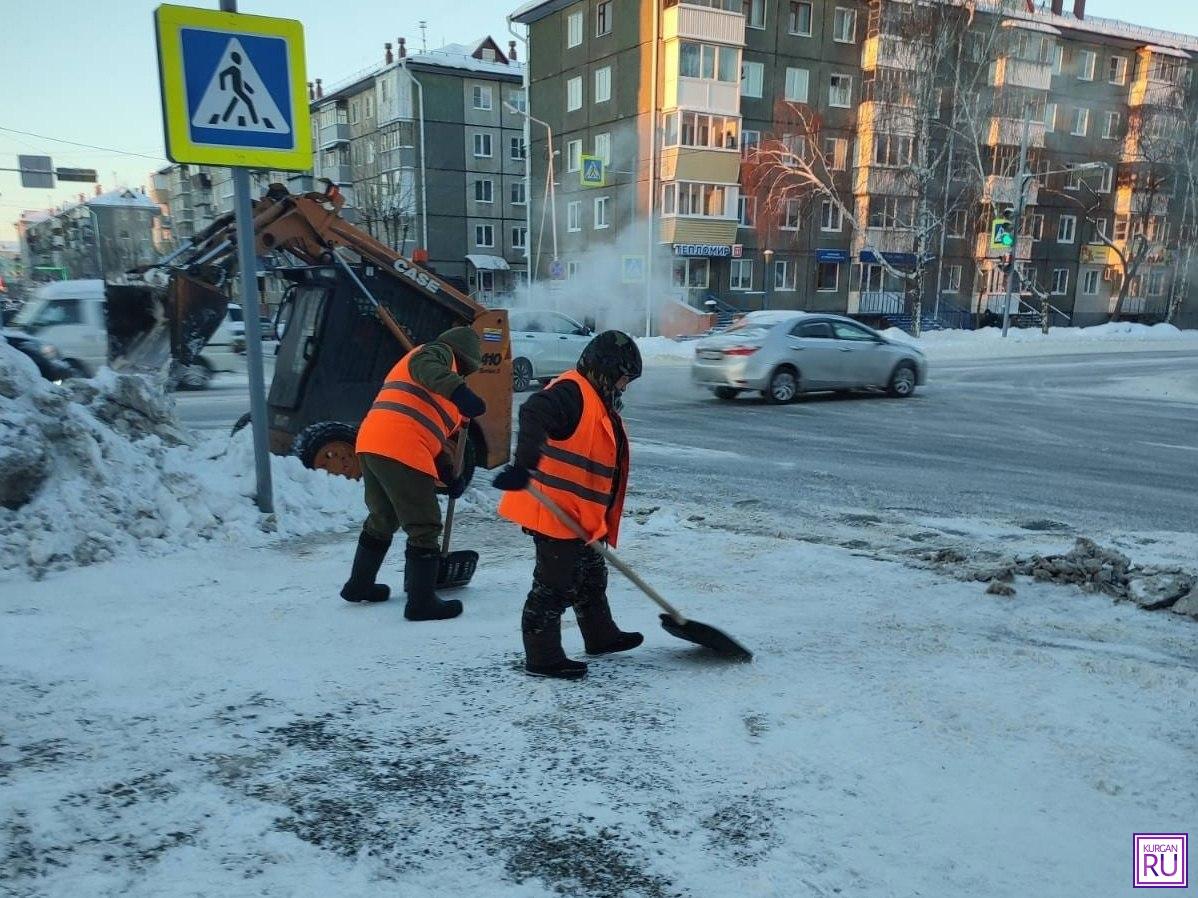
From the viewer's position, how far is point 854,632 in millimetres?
4098

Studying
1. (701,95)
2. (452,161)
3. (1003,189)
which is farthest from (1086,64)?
(452,161)

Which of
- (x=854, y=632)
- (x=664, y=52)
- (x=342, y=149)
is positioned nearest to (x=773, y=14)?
(x=664, y=52)

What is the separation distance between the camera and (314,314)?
23.0 ft

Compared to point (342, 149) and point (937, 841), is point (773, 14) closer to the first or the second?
point (342, 149)

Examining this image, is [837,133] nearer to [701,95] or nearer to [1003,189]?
[701,95]

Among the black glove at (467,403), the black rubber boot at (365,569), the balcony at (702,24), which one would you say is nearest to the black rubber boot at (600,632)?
the black glove at (467,403)

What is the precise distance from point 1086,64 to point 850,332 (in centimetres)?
3997

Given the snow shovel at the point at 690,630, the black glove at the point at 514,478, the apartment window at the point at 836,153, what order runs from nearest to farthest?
the black glove at the point at 514,478 → the snow shovel at the point at 690,630 → the apartment window at the point at 836,153

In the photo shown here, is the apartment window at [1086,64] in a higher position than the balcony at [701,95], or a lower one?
higher

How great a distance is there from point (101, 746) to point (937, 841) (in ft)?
9.09

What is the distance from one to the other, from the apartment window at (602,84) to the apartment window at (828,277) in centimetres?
1226

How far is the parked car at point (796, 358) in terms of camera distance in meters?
13.7

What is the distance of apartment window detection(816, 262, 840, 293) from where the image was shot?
1490 inches

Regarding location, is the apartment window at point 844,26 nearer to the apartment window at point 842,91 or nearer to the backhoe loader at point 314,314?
the apartment window at point 842,91
